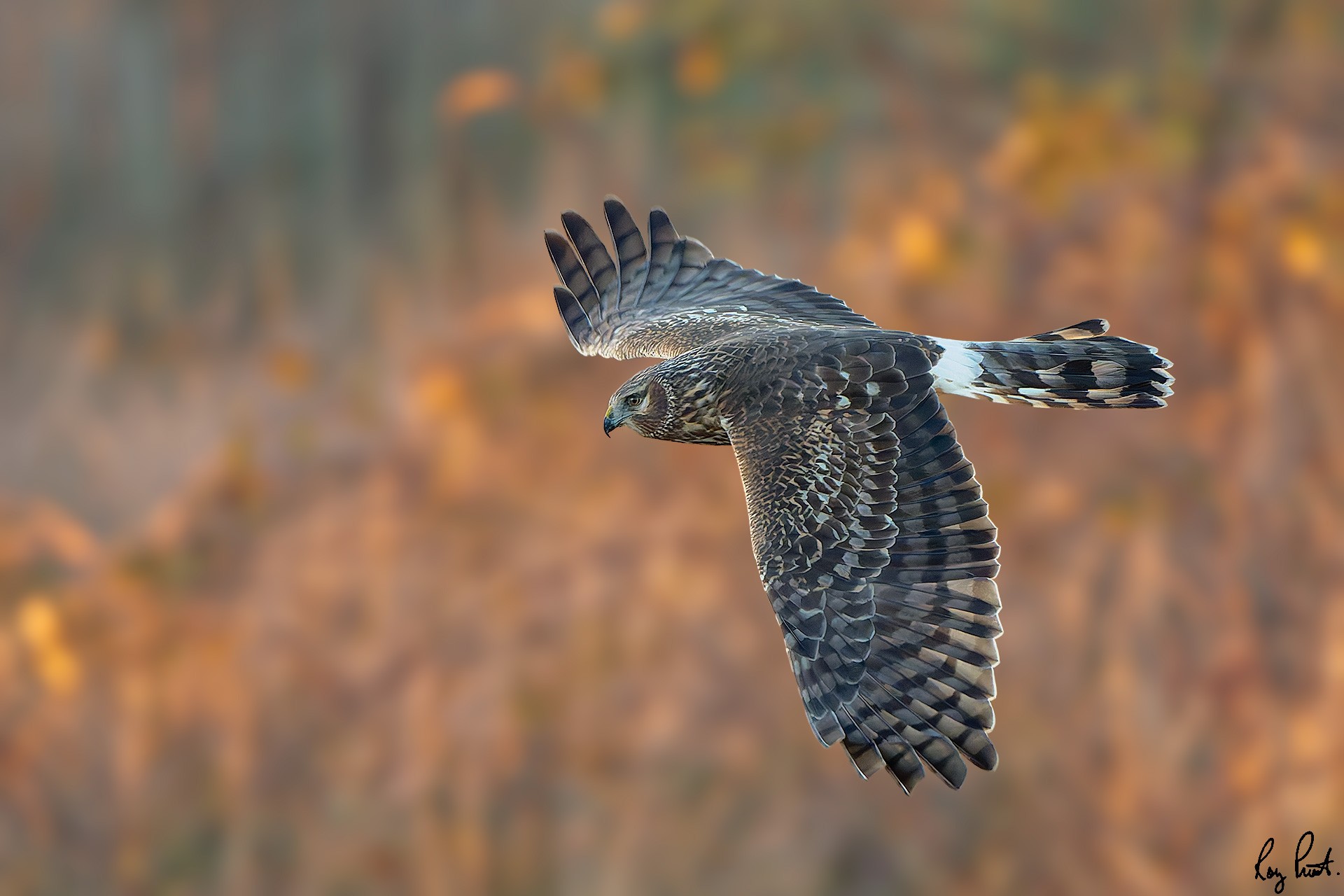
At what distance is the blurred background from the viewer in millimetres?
14250

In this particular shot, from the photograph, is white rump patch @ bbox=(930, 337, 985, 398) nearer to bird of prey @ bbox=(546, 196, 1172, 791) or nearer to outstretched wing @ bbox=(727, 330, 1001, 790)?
bird of prey @ bbox=(546, 196, 1172, 791)

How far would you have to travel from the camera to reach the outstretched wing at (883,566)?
4.91 metres

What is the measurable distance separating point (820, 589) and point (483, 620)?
996 centimetres

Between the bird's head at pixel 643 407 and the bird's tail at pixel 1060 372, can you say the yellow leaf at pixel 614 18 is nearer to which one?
the bird's head at pixel 643 407

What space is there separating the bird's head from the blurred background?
8.02m

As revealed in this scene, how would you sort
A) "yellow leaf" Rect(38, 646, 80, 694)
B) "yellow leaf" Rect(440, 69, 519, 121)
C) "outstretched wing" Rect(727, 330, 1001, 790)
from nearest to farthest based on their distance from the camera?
"outstretched wing" Rect(727, 330, 1001, 790)
"yellow leaf" Rect(440, 69, 519, 121)
"yellow leaf" Rect(38, 646, 80, 694)

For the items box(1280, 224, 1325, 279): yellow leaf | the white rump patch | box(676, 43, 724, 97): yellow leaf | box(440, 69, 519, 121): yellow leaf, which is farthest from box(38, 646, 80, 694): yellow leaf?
box(1280, 224, 1325, 279): yellow leaf

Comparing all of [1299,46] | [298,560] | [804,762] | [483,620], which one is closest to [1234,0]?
[1299,46]

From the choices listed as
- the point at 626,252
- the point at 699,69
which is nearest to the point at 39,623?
the point at 699,69

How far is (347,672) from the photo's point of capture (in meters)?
14.7

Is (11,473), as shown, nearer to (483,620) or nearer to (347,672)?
(347,672)
